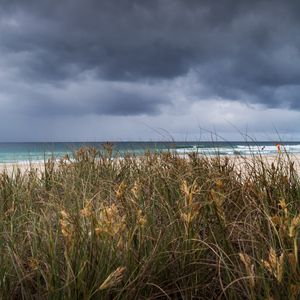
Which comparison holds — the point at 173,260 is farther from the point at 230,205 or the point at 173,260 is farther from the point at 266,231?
the point at 230,205

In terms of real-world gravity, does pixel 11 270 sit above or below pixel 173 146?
below

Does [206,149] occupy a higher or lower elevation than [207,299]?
higher

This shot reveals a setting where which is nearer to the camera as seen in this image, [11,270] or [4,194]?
[11,270]

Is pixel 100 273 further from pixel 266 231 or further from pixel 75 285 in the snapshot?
pixel 266 231

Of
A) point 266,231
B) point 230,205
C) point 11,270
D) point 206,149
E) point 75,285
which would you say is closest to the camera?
point 75,285

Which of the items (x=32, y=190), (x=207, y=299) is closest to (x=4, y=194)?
(x=32, y=190)

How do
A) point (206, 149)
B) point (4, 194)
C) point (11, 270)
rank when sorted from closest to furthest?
1. point (11, 270)
2. point (4, 194)
3. point (206, 149)

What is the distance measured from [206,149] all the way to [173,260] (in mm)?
3665

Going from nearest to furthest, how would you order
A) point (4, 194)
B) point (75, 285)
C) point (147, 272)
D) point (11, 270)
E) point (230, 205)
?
point (75, 285)
point (147, 272)
point (11, 270)
point (230, 205)
point (4, 194)

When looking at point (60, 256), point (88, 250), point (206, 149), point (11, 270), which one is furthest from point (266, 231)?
point (206, 149)

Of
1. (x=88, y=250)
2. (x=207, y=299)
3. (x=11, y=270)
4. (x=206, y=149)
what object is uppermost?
(x=206, y=149)

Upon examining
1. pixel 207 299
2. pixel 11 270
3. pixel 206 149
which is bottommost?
pixel 207 299

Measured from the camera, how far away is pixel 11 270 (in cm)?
254

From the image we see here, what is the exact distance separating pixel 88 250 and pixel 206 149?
3857 millimetres
